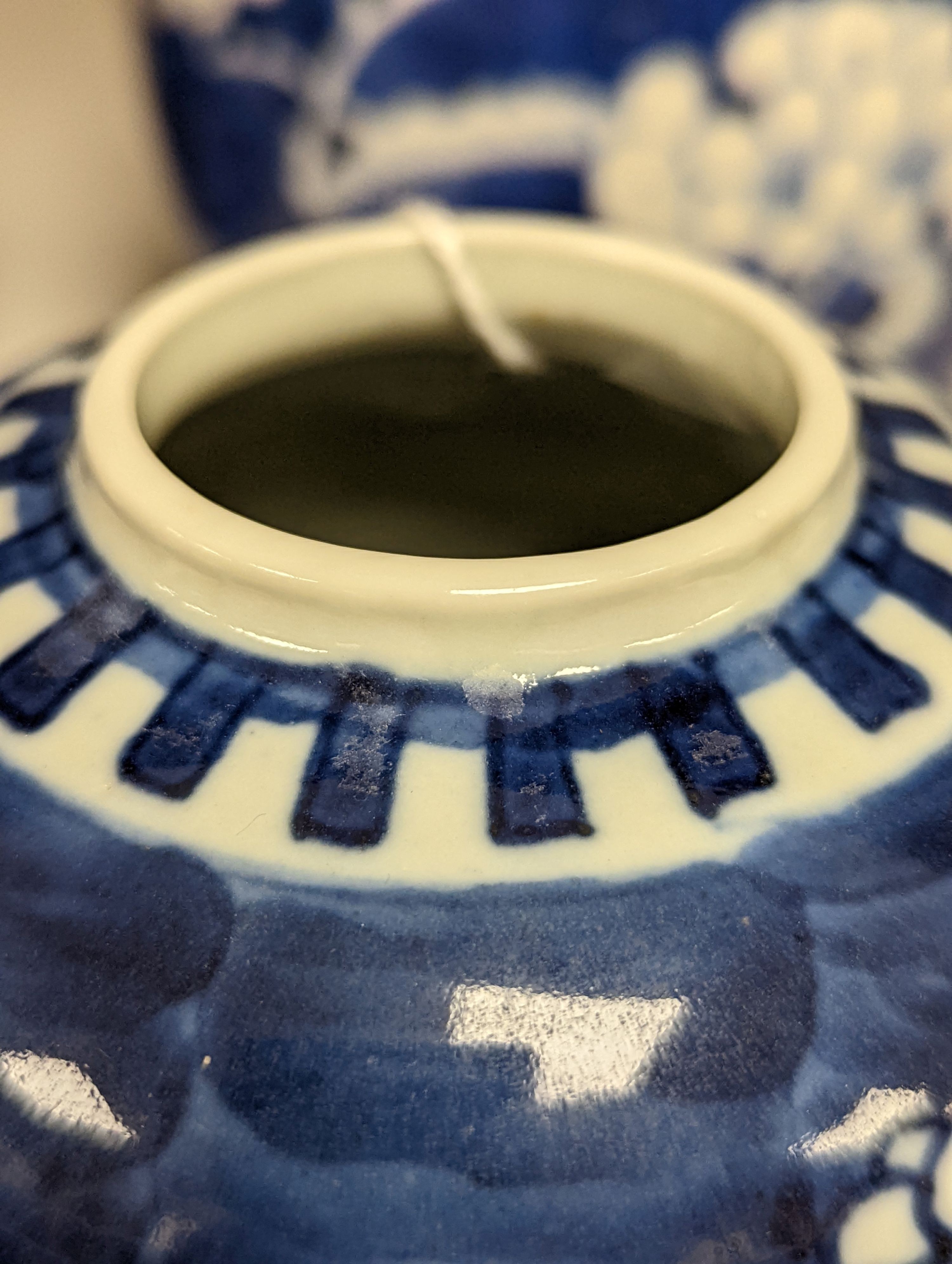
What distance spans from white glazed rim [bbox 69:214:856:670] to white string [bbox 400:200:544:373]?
→ 11 cm

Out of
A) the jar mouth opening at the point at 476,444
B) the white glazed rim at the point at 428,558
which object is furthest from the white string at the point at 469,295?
the white glazed rim at the point at 428,558

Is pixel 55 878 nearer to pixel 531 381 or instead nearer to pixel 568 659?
pixel 568 659

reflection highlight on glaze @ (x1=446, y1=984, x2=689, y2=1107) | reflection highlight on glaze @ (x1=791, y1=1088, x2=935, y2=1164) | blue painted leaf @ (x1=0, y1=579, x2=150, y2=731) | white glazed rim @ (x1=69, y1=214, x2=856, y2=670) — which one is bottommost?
reflection highlight on glaze @ (x1=791, y1=1088, x2=935, y2=1164)

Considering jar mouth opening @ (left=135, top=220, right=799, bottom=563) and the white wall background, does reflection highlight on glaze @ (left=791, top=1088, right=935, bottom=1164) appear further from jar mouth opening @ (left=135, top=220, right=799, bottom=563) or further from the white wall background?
the white wall background

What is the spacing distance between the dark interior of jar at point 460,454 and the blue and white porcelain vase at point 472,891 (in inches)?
2.6

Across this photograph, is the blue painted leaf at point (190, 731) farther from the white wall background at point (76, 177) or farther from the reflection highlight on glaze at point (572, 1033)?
the white wall background at point (76, 177)

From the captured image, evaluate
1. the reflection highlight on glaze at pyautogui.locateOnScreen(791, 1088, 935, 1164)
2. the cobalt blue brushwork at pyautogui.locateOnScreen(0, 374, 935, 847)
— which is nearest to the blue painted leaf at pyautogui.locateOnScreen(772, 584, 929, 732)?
the cobalt blue brushwork at pyautogui.locateOnScreen(0, 374, 935, 847)

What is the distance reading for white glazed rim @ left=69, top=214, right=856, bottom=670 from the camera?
0.33m

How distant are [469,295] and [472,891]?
1.11ft

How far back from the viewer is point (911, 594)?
1.31 feet

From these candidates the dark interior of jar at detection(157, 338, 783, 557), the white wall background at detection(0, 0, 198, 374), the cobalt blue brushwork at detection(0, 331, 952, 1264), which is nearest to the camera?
the cobalt blue brushwork at detection(0, 331, 952, 1264)

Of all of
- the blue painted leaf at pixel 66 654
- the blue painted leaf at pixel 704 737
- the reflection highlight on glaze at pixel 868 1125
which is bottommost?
the reflection highlight on glaze at pixel 868 1125

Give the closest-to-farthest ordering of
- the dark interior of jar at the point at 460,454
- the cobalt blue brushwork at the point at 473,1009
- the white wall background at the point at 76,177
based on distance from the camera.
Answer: the cobalt blue brushwork at the point at 473,1009 < the dark interior of jar at the point at 460,454 < the white wall background at the point at 76,177

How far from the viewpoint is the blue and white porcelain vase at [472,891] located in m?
0.28
